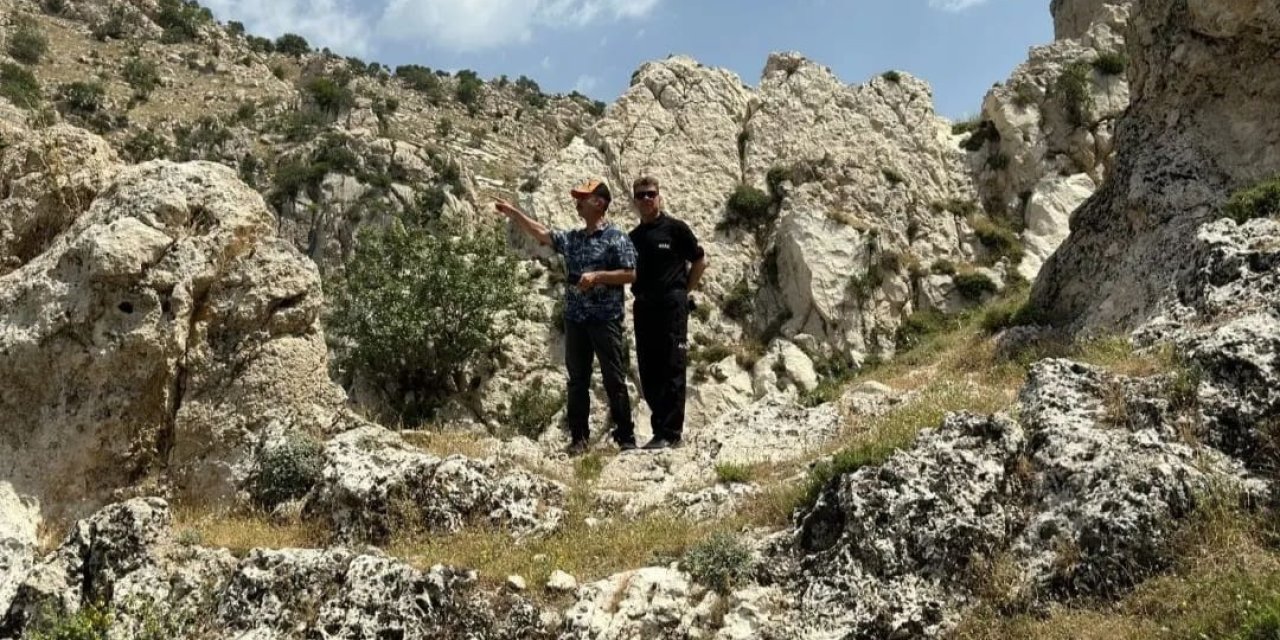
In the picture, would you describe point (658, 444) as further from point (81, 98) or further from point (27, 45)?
point (27, 45)

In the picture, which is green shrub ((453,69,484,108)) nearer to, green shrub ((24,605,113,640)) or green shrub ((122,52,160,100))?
green shrub ((122,52,160,100))

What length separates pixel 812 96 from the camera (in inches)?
1149

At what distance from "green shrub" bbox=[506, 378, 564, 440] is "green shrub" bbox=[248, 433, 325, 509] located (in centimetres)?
1324

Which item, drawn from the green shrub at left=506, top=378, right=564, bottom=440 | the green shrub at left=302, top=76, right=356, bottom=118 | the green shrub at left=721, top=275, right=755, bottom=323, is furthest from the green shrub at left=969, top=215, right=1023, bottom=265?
the green shrub at left=302, top=76, right=356, bottom=118

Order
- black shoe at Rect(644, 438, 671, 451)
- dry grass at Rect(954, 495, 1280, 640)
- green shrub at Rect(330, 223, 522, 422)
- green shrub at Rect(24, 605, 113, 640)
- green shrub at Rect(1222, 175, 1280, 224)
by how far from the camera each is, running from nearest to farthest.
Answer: dry grass at Rect(954, 495, 1280, 640) → green shrub at Rect(24, 605, 113, 640) → green shrub at Rect(1222, 175, 1280, 224) → black shoe at Rect(644, 438, 671, 451) → green shrub at Rect(330, 223, 522, 422)

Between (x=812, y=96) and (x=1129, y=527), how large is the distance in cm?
2498

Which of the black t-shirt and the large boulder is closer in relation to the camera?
the large boulder

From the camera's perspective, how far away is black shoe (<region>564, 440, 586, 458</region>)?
10.1 m

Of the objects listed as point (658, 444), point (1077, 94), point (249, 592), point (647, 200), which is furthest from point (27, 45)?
point (249, 592)

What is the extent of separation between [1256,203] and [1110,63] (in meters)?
20.2

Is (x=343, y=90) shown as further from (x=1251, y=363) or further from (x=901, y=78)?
(x=1251, y=363)

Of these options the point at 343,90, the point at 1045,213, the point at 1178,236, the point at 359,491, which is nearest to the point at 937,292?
the point at 1045,213

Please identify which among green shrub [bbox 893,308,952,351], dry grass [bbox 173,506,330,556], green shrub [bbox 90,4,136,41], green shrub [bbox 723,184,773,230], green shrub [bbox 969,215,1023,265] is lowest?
dry grass [bbox 173,506,330,556]

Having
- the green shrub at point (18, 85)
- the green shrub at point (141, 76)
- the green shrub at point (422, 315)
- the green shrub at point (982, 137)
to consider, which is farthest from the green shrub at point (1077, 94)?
the green shrub at point (141, 76)
